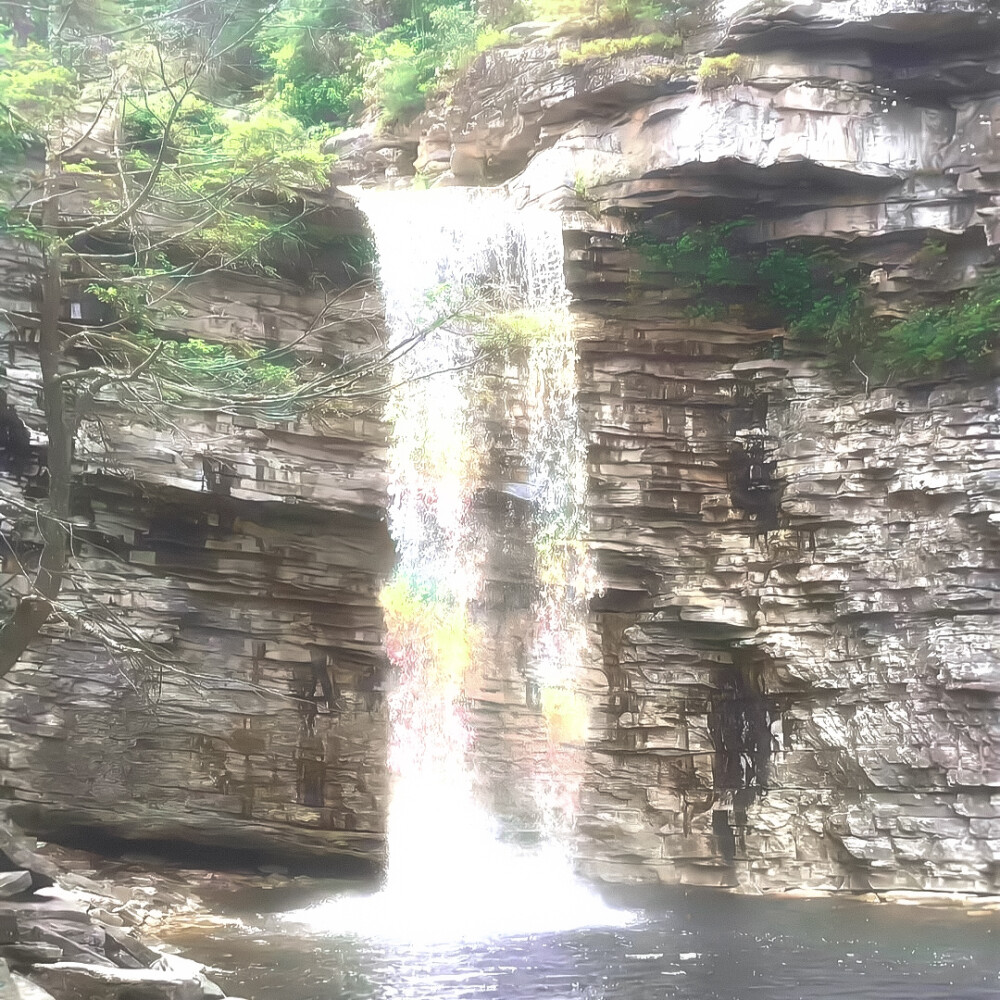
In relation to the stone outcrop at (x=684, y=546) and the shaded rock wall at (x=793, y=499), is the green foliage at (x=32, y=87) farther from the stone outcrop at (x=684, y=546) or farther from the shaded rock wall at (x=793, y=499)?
the shaded rock wall at (x=793, y=499)

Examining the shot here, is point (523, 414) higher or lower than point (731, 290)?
lower

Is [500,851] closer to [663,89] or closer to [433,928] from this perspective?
[433,928]

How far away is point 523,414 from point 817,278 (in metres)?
4.19

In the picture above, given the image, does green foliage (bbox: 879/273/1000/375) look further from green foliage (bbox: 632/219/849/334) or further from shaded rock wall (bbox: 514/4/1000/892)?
green foliage (bbox: 632/219/849/334)

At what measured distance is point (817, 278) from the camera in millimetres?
12477

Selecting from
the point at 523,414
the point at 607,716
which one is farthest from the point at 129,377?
the point at 607,716

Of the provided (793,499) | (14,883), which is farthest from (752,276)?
(14,883)

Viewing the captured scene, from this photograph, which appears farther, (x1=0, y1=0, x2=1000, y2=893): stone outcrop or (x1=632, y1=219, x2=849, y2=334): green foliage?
(x1=632, y1=219, x2=849, y2=334): green foliage

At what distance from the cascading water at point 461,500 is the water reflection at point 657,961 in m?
2.81

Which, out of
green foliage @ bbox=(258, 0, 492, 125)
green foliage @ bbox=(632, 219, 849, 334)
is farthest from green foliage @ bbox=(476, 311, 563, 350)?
green foliage @ bbox=(258, 0, 492, 125)

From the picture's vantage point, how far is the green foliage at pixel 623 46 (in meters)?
12.1

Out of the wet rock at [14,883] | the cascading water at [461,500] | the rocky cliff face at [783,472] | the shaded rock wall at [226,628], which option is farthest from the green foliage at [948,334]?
the wet rock at [14,883]

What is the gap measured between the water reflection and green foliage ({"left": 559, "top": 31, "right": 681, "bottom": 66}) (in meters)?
10.2

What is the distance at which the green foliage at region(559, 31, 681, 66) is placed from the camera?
1211 cm
